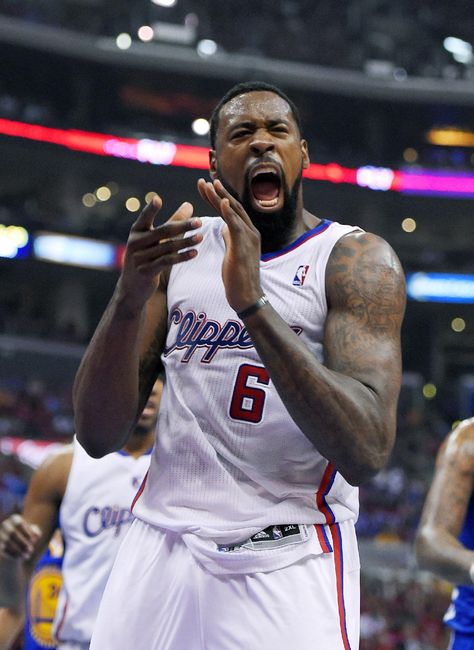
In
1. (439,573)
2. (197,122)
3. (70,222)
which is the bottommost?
(439,573)

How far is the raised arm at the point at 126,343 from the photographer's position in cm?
249

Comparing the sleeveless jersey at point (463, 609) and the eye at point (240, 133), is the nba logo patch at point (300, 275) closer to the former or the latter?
the eye at point (240, 133)

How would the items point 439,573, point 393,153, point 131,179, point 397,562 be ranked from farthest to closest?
point 393,153 → point 131,179 → point 397,562 → point 439,573

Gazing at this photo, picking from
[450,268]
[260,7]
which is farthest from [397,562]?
[260,7]

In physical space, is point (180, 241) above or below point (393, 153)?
below

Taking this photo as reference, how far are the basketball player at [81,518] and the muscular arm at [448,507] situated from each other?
52.1 inches

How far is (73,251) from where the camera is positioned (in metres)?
27.9

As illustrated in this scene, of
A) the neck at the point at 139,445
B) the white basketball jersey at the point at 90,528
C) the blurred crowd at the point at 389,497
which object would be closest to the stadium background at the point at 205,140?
the blurred crowd at the point at 389,497

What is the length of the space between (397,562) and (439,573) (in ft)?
50.6

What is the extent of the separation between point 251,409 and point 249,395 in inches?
1.5

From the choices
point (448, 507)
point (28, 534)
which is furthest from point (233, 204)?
point (448, 507)

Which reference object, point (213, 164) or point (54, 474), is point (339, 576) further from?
point (54, 474)

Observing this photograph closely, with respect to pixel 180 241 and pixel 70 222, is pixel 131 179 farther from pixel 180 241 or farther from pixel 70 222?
pixel 180 241

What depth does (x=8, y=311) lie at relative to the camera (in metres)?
28.6
